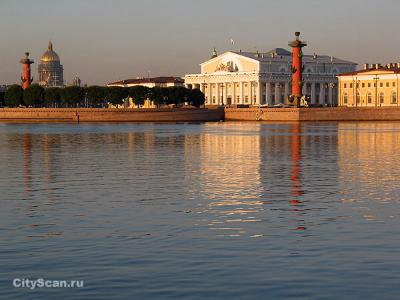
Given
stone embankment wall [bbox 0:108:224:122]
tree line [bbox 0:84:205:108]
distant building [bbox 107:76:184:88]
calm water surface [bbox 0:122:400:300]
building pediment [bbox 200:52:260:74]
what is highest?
building pediment [bbox 200:52:260:74]

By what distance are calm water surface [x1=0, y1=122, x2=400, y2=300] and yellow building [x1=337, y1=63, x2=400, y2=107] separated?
92.1m

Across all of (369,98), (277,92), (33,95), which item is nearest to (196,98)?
(33,95)

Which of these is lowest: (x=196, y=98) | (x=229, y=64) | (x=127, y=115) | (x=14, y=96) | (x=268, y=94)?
(x=127, y=115)

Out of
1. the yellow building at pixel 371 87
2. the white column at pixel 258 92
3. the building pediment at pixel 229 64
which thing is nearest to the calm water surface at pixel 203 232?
the yellow building at pixel 371 87

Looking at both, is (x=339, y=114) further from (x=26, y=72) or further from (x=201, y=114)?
(x=26, y=72)

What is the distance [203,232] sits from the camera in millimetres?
15461

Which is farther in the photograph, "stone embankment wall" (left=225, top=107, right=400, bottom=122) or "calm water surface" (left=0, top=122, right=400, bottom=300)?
"stone embankment wall" (left=225, top=107, right=400, bottom=122)

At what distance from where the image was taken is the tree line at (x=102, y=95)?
405 ft

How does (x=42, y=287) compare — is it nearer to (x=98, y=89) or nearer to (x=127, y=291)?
(x=127, y=291)

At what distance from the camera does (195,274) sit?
12047 millimetres

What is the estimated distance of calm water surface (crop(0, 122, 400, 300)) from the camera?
1154cm

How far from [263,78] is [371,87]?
21666mm

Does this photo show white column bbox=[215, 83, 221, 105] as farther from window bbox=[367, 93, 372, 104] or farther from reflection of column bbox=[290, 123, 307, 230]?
reflection of column bbox=[290, 123, 307, 230]

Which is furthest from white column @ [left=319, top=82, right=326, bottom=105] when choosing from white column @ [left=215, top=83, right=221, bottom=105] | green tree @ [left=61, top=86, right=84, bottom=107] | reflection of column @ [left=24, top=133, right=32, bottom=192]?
reflection of column @ [left=24, top=133, right=32, bottom=192]
